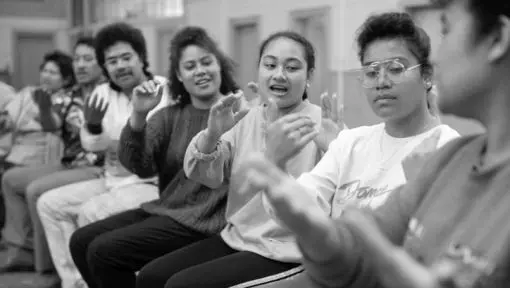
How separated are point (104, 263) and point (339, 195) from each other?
95cm

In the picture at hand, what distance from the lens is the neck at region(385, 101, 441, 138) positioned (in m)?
1.52

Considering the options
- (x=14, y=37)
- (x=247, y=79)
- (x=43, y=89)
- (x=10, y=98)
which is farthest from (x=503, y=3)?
(x=14, y=37)

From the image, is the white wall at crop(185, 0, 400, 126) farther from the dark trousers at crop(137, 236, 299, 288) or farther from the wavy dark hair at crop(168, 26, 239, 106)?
the dark trousers at crop(137, 236, 299, 288)

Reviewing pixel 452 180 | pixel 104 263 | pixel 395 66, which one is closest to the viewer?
pixel 452 180

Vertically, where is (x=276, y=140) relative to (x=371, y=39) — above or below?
below

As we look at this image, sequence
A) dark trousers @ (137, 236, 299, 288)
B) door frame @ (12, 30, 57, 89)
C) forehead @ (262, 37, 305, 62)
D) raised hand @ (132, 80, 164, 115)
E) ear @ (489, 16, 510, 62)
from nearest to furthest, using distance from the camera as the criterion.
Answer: ear @ (489, 16, 510, 62) → dark trousers @ (137, 236, 299, 288) → forehead @ (262, 37, 305, 62) → raised hand @ (132, 80, 164, 115) → door frame @ (12, 30, 57, 89)

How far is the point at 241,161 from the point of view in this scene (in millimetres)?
1856

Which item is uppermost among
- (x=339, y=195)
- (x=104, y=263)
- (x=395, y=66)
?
(x=395, y=66)

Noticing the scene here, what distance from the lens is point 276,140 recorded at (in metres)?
1.36

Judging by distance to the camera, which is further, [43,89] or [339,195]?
[43,89]

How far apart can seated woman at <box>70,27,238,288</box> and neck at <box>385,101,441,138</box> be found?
71 centimetres

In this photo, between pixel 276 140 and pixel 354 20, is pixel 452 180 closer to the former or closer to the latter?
pixel 276 140

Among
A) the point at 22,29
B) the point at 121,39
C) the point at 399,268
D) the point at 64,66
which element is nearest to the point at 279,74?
the point at 121,39

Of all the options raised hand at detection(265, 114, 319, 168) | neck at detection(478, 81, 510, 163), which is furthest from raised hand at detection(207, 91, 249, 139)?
neck at detection(478, 81, 510, 163)
